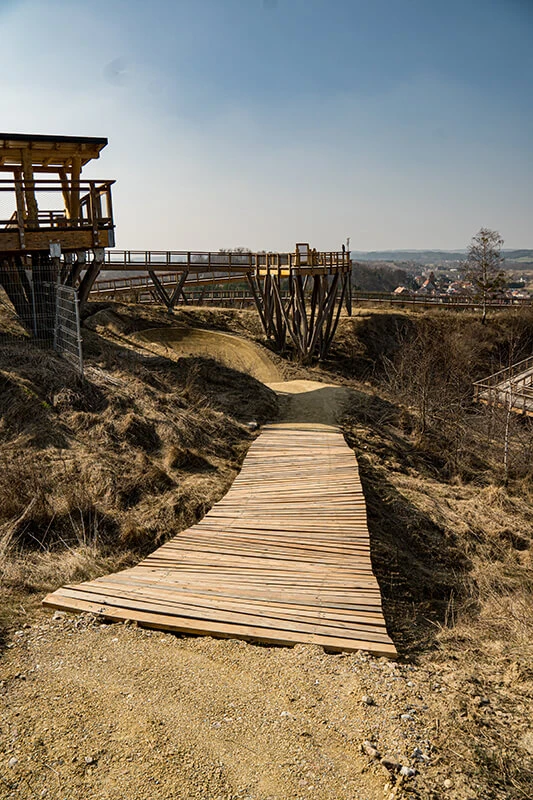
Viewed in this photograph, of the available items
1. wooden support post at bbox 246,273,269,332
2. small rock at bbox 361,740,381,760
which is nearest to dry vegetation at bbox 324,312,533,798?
small rock at bbox 361,740,381,760

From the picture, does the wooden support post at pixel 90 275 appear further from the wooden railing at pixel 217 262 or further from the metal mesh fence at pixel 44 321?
the wooden railing at pixel 217 262

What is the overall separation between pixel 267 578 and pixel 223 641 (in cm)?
129

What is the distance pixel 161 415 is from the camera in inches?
490

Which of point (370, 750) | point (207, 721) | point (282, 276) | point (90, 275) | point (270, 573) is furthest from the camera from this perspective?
point (282, 276)

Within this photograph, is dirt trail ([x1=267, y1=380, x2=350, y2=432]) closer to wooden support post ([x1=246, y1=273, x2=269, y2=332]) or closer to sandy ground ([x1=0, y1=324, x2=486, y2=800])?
wooden support post ([x1=246, y1=273, x2=269, y2=332])

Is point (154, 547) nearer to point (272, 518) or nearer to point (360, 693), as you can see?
point (272, 518)

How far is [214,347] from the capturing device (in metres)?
23.1

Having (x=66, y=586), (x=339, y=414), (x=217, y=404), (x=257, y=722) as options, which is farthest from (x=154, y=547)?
(x=339, y=414)

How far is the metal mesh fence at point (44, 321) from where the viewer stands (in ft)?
45.2

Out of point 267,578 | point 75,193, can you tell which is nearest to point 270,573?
point 267,578

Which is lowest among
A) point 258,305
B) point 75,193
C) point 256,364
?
point 256,364

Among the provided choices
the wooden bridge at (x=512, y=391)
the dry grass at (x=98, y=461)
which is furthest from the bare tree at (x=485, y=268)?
the dry grass at (x=98, y=461)

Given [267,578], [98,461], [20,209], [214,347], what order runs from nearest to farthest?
[267,578], [98,461], [20,209], [214,347]

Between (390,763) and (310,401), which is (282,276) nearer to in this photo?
(310,401)
